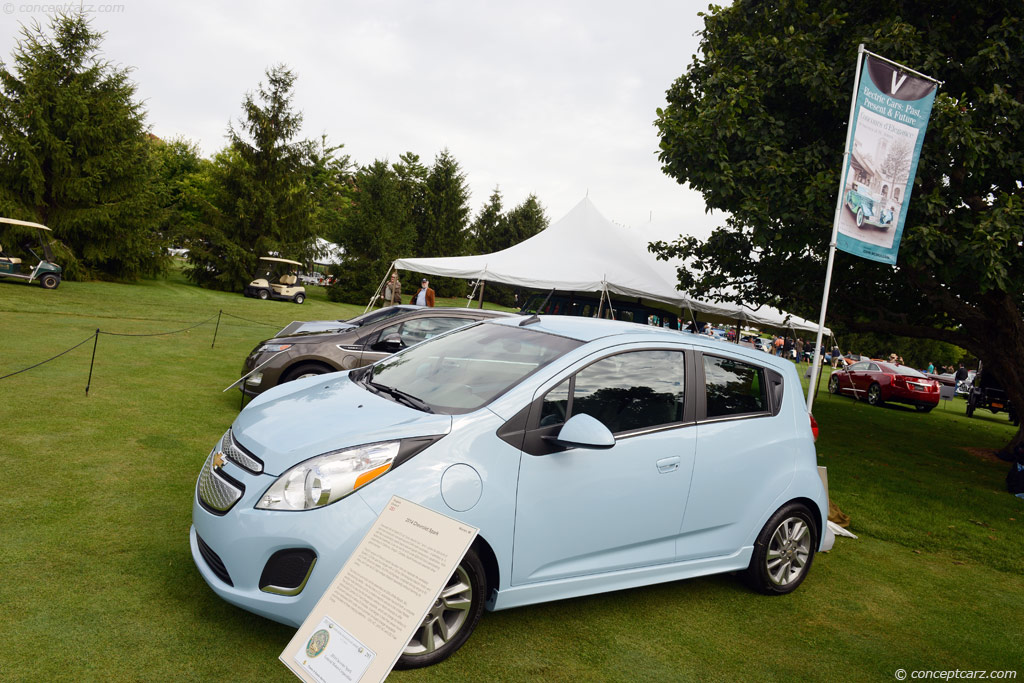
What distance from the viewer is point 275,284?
33938mm

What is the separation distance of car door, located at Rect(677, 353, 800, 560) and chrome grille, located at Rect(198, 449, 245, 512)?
7.94ft

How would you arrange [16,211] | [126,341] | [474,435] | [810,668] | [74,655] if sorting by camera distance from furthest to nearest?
1. [16,211]
2. [126,341]
3. [810,668]
4. [474,435]
5. [74,655]

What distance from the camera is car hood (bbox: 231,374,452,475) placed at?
2.96 m

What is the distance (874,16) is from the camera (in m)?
10.4

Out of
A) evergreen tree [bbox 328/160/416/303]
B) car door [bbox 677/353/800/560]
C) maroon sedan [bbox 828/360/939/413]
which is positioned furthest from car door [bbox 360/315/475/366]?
evergreen tree [bbox 328/160/416/303]

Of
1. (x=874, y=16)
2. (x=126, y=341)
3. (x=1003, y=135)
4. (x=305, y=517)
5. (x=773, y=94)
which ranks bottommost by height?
(x=126, y=341)

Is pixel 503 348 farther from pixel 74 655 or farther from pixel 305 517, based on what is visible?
pixel 74 655

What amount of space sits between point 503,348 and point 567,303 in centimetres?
1333

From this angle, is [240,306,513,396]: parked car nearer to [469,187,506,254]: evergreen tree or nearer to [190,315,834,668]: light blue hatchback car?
[190,315,834,668]: light blue hatchback car

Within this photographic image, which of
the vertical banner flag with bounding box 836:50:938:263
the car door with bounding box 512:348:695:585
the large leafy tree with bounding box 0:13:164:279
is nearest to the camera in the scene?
the car door with bounding box 512:348:695:585

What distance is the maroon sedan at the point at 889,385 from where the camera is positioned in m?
21.5

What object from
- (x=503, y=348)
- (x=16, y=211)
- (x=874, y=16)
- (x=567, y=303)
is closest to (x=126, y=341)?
(x=567, y=303)

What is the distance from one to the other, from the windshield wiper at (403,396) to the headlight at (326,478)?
1.49 ft

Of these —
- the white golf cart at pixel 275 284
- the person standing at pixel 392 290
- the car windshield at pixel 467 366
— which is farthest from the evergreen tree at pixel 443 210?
the car windshield at pixel 467 366
